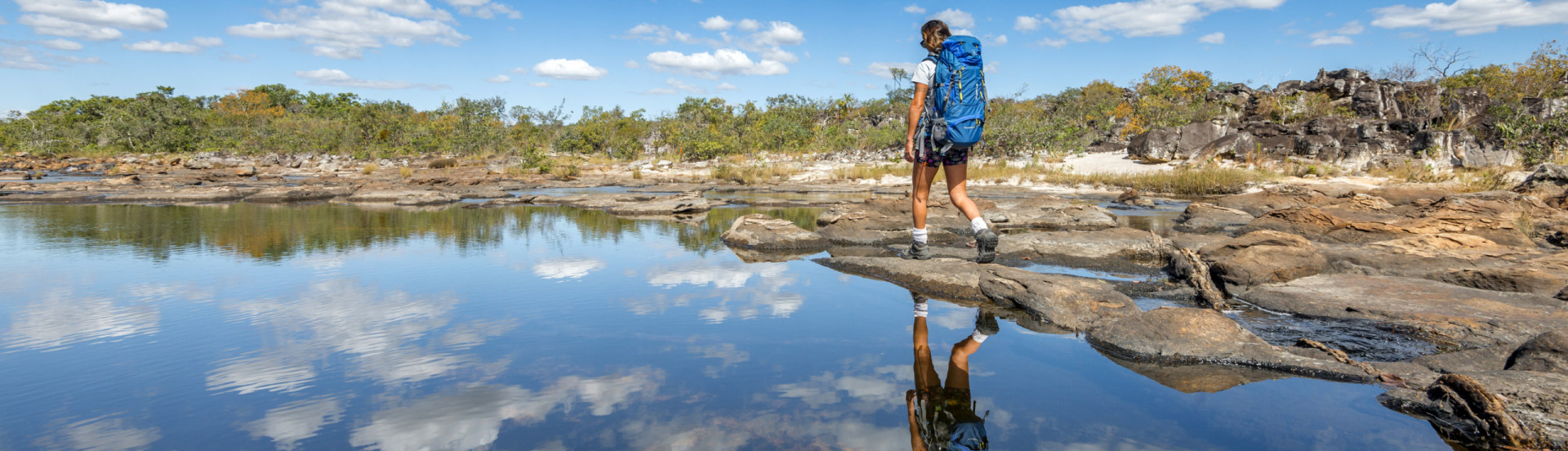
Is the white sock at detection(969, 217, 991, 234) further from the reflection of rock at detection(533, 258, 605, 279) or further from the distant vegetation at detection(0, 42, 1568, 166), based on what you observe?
the distant vegetation at detection(0, 42, 1568, 166)

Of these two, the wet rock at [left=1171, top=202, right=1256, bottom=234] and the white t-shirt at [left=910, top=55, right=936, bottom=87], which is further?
the wet rock at [left=1171, top=202, right=1256, bottom=234]

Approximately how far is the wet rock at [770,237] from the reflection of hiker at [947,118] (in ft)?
4.15

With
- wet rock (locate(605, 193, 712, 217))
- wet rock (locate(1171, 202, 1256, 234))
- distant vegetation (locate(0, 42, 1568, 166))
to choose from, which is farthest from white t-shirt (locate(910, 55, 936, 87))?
distant vegetation (locate(0, 42, 1568, 166))

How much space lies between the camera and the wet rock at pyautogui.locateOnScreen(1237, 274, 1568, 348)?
10.1 feet

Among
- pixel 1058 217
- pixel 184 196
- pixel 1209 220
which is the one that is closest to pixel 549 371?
pixel 1058 217

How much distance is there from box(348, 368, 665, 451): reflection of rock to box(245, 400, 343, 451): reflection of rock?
0.13 meters

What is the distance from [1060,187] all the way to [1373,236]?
39.9ft

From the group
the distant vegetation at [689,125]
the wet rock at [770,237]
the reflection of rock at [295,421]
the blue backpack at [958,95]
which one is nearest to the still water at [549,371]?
the reflection of rock at [295,421]

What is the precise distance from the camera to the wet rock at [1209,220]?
8.19 m

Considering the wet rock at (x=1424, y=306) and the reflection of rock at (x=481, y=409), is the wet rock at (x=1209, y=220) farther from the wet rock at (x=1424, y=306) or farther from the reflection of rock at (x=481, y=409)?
the reflection of rock at (x=481, y=409)

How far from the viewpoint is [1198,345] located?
282 cm

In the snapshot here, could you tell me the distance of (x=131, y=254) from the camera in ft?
17.8

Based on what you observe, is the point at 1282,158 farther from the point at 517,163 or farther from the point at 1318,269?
the point at 517,163

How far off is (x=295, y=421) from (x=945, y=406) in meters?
1.86
